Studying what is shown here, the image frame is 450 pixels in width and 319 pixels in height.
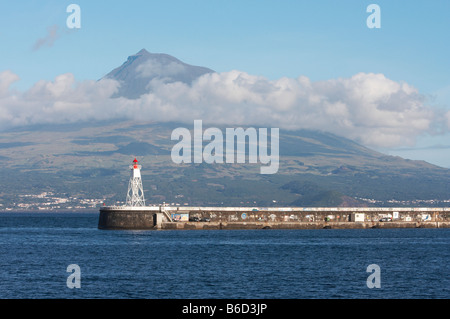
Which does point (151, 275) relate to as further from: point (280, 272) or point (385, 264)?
point (385, 264)

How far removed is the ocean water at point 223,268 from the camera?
58.2 m

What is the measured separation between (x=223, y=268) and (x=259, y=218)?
6710cm

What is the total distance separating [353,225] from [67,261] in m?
74.3

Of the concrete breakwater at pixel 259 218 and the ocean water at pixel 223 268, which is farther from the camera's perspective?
the concrete breakwater at pixel 259 218

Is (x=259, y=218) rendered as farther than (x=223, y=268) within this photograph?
Yes

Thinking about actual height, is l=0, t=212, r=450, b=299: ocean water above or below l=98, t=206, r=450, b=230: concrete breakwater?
below

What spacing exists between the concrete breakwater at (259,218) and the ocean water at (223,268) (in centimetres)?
1664

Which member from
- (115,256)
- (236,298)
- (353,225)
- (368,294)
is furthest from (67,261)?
(353,225)

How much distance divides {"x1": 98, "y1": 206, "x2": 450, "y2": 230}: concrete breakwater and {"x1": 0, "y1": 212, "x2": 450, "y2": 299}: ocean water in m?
16.6

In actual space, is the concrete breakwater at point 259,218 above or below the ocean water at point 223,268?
above

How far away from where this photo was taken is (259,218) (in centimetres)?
14050

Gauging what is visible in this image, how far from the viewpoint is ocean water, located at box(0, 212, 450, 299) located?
58.2 meters
